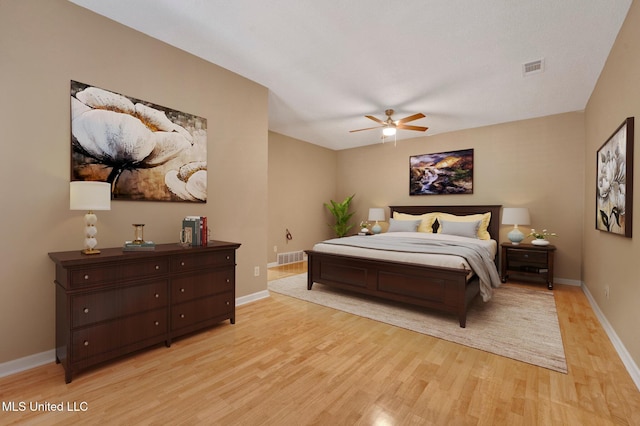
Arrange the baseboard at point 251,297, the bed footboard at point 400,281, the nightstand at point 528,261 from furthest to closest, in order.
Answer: the nightstand at point 528,261, the baseboard at point 251,297, the bed footboard at point 400,281

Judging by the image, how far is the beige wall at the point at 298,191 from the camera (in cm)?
575

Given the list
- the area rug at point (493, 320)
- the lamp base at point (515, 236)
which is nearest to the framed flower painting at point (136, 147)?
the area rug at point (493, 320)

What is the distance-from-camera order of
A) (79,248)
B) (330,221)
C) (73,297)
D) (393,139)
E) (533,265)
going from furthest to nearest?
(330,221) → (393,139) → (533,265) → (79,248) → (73,297)

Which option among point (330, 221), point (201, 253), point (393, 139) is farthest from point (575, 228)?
point (201, 253)

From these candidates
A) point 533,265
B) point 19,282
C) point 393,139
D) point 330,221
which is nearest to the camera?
point 19,282

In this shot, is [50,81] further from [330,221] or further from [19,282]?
[330,221]

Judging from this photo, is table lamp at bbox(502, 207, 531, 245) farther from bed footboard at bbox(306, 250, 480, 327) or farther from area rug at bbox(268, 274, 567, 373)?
bed footboard at bbox(306, 250, 480, 327)

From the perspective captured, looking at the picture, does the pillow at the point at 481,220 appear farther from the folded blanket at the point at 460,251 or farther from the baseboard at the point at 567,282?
the folded blanket at the point at 460,251

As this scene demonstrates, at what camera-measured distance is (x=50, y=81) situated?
2.15m

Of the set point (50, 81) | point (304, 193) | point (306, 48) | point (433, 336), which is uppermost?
point (306, 48)

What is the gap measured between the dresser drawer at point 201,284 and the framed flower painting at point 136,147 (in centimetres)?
84

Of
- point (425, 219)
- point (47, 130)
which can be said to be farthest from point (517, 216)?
point (47, 130)

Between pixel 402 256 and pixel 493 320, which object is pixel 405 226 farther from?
pixel 493 320

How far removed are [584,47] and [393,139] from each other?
3.53m
